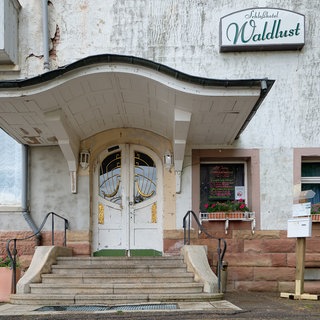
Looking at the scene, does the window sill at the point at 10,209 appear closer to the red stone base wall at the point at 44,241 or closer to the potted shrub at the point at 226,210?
the red stone base wall at the point at 44,241

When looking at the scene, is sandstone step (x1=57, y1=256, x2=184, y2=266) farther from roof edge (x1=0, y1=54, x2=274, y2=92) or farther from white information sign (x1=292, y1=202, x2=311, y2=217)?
roof edge (x1=0, y1=54, x2=274, y2=92)

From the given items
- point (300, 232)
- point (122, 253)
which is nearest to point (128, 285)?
point (122, 253)

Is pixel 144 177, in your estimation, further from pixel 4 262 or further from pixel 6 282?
pixel 6 282

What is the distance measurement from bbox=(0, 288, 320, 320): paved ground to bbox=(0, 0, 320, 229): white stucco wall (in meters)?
2.96

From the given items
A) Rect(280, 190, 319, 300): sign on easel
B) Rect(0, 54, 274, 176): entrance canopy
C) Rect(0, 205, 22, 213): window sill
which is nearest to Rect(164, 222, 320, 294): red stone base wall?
Rect(280, 190, 319, 300): sign on easel

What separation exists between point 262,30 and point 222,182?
323cm

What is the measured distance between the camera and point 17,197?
35.4 ft

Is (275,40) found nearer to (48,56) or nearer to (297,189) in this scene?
(297,189)

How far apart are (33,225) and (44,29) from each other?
13.2ft

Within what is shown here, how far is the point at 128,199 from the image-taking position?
35.6 feet

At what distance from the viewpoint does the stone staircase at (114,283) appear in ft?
26.0

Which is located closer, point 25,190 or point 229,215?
point 229,215

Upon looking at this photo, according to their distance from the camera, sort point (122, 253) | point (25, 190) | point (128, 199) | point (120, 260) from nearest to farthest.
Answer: point (120, 260) → point (25, 190) → point (122, 253) → point (128, 199)

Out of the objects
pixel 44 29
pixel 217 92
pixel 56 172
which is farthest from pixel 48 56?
pixel 217 92
